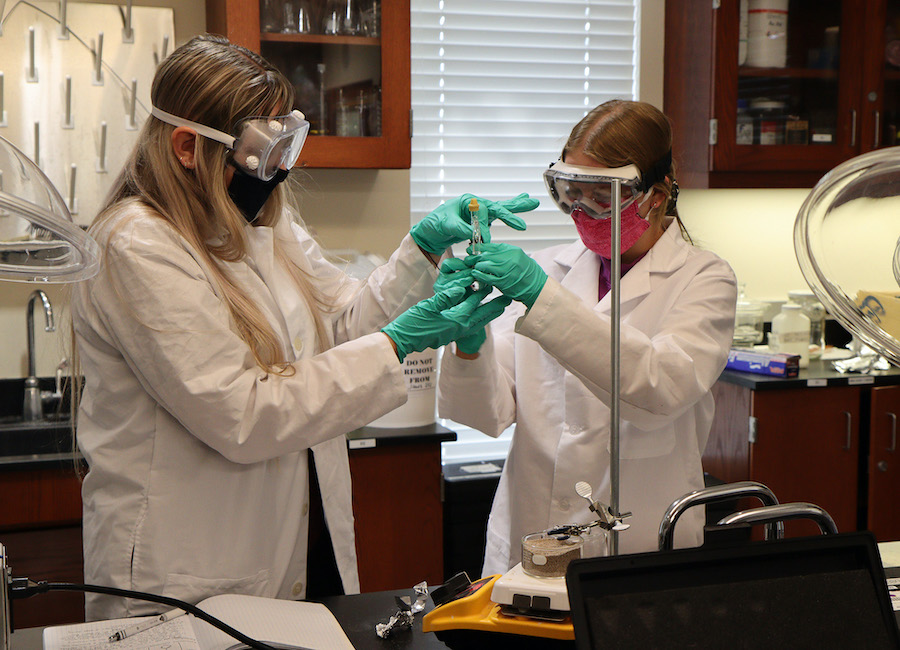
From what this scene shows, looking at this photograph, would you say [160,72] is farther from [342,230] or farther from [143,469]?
[342,230]

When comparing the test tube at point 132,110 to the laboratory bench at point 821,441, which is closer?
the test tube at point 132,110

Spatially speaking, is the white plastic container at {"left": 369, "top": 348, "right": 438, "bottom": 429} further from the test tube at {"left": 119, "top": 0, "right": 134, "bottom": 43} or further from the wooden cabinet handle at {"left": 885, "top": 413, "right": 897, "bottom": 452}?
the wooden cabinet handle at {"left": 885, "top": 413, "right": 897, "bottom": 452}

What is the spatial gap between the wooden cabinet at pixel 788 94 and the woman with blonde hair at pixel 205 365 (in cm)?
198

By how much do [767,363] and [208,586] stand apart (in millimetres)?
2192

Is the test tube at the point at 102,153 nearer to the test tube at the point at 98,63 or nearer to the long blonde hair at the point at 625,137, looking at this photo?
the test tube at the point at 98,63

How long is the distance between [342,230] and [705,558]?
7.62 feet

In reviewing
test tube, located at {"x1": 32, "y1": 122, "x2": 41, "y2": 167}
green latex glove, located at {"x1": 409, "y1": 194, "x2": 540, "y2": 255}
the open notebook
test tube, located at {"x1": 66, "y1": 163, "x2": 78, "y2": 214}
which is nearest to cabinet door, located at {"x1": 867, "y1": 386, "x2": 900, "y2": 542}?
green latex glove, located at {"x1": 409, "y1": 194, "x2": 540, "y2": 255}

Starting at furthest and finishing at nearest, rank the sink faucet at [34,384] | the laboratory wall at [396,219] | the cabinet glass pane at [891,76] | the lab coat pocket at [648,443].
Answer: the cabinet glass pane at [891,76]
the laboratory wall at [396,219]
the sink faucet at [34,384]
the lab coat pocket at [648,443]

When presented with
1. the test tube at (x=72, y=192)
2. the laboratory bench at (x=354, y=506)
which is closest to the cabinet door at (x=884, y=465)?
the laboratory bench at (x=354, y=506)

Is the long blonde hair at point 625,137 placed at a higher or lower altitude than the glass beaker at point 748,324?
higher

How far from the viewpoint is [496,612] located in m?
1.03

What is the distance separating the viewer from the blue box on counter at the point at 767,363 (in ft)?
9.48

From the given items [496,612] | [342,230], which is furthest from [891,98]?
[496,612]

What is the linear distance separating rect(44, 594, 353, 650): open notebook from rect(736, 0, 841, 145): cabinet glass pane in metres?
2.53
